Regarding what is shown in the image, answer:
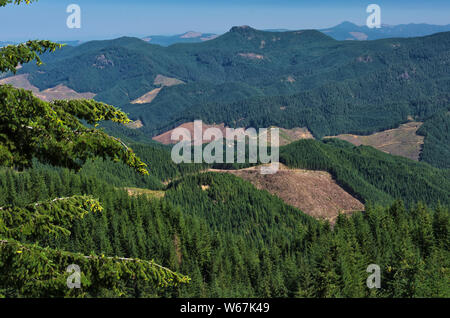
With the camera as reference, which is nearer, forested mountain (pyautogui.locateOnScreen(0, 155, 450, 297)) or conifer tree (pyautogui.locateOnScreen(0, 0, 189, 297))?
conifer tree (pyautogui.locateOnScreen(0, 0, 189, 297))

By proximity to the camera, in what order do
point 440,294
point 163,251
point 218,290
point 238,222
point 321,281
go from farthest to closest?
point 238,222 → point 163,251 → point 218,290 → point 321,281 → point 440,294

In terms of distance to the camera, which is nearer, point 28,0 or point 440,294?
point 28,0

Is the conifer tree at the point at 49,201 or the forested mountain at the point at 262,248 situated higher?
the conifer tree at the point at 49,201

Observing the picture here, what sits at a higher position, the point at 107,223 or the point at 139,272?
the point at 139,272

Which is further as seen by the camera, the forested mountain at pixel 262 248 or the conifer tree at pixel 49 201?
the forested mountain at pixel 262 248

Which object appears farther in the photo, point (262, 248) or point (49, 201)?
point (262, 248)

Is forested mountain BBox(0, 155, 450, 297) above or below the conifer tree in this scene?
below

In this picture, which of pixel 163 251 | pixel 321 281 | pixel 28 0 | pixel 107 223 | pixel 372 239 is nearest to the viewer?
pixel 28 0

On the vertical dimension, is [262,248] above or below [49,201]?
below

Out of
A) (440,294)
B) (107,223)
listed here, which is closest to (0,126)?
(440,294)
